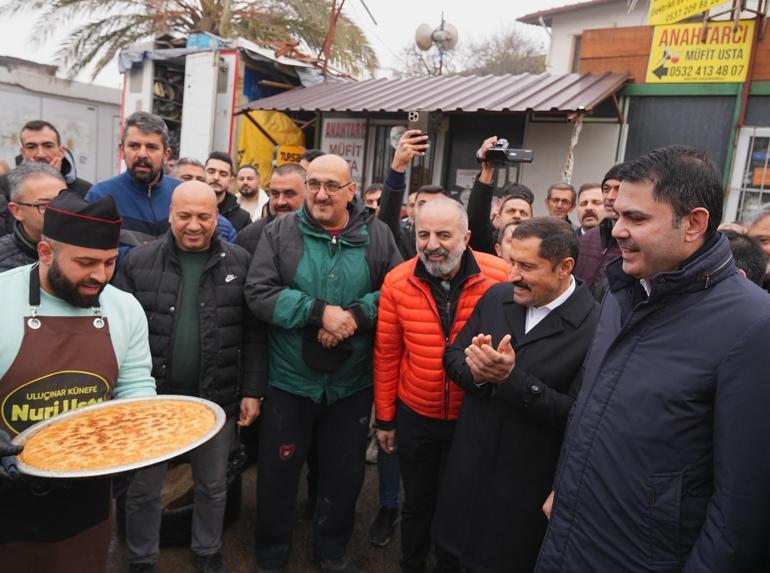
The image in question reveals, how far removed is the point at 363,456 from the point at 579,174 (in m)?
6.41

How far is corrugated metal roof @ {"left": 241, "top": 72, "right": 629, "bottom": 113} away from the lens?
7.32 meters

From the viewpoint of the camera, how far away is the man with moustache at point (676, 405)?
157 cm

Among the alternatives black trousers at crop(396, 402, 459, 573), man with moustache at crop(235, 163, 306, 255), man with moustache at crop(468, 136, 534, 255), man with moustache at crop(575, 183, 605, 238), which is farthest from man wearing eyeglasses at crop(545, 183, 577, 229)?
black trousers at crop(396, 402, 459, 573)

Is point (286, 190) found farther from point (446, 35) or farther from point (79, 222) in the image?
point (446, 35)

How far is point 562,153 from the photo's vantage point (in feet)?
26.8

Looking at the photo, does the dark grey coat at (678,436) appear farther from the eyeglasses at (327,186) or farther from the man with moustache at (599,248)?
the man with moustache at (599,248)

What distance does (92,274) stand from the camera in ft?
6.95

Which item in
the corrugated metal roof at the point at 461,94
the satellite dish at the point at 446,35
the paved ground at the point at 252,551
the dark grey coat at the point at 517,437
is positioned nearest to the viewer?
the dark grey coat at the point at 517,437

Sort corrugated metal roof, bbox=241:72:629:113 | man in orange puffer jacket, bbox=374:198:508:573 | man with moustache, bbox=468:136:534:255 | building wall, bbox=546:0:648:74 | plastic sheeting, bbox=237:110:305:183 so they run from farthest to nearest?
building wall, bbox=546:0:648:74 → plastic sheeting, bbox=237:110:305:183 → corrugated metal roof, bbox=241:72:629:113 → man with moustache, bbox=468:136:534:255 → man in orange puffer jacket, bbox=374:198:508:573

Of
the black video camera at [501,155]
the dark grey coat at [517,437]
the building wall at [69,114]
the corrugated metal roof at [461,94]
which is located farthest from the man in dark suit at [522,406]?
the building wall at [69,114]

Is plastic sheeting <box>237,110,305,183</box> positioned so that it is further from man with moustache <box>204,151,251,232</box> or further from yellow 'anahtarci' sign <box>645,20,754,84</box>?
yellow 'anahtarci' sign <box>645,20,754,84</box>

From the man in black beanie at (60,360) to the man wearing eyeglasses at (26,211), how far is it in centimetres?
65

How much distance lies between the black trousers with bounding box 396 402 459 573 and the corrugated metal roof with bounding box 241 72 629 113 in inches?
204

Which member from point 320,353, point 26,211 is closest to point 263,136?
point 26,211
